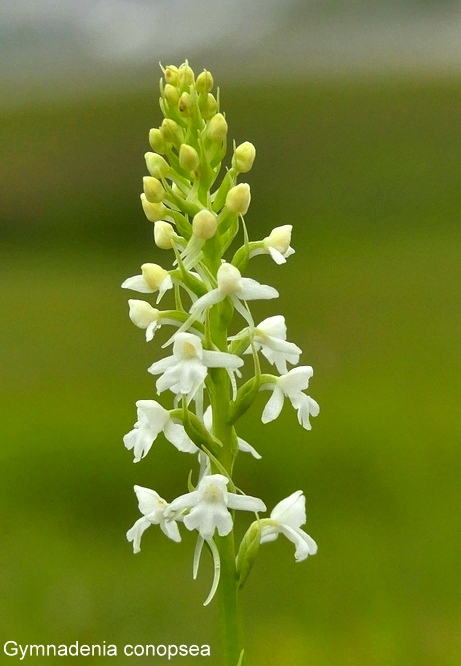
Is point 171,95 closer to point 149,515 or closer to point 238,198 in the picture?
point 238,198

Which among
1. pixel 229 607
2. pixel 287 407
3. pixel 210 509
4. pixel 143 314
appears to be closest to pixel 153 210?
pixel 143 314

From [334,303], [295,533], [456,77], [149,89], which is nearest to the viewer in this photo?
[295,533]

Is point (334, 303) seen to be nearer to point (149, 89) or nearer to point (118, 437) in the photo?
point (118, 437)

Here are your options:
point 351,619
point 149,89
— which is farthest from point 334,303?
point 149,89

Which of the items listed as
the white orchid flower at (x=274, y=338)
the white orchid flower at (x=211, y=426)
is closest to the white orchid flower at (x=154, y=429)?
the white orchid flower at (x=211, y=426)

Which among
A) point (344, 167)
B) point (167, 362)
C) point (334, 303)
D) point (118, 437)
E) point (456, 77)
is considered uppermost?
point (456, 77)

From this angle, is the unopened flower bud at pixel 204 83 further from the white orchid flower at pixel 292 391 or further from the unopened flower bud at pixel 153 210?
the white orchid flower at pixel 292 391
